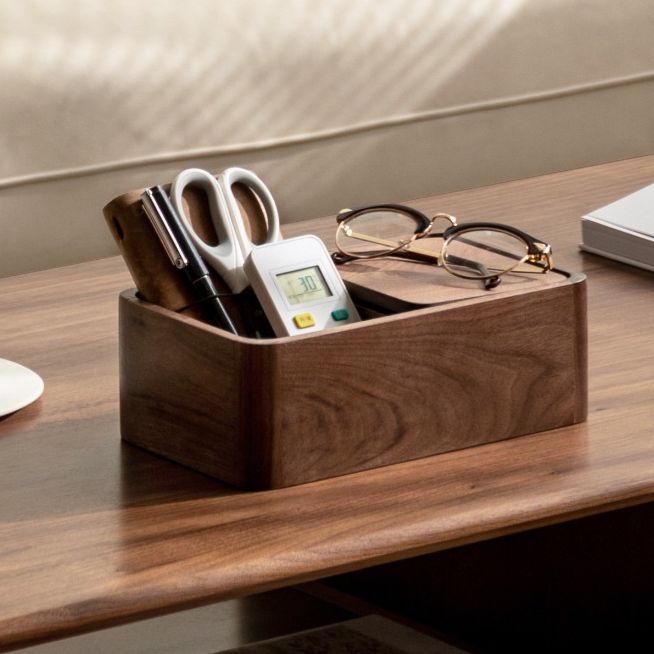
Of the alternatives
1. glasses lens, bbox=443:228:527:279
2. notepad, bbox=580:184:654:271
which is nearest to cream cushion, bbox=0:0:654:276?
notepad, bbox=580:184:654:271

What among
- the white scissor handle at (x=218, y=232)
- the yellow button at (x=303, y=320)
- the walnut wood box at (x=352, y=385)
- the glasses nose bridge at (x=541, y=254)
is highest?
the white scissor handle at (x=218, y=232)

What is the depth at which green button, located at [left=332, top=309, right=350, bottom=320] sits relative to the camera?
784mm

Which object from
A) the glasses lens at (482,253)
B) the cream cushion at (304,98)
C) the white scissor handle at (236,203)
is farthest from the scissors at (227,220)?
the cream cushion at (304,98)

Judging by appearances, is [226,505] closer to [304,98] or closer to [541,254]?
[541,254]

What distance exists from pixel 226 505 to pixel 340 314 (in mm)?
149

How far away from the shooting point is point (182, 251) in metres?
0.77

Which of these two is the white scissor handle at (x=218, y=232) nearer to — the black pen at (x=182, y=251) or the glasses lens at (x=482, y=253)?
the black pen at (x=182, y=251)

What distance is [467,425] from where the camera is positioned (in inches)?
30.2

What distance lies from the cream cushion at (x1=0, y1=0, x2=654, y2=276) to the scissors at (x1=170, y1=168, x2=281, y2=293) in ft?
3.49

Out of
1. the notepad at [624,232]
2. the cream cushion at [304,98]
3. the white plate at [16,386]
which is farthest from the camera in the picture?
the cream cushion at [304,98]

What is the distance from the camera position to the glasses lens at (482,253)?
81 cm

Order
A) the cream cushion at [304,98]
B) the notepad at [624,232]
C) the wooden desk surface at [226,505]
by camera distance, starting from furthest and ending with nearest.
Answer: the cream cushion at [304,98] < the notepad at [624,232] < the wooden desk surface at [226,505]

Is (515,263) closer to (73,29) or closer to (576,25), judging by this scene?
(73,29)

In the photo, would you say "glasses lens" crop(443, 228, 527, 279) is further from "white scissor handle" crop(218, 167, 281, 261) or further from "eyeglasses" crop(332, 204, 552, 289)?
"white scissor handle" crop(218, 167, 281, 261)
